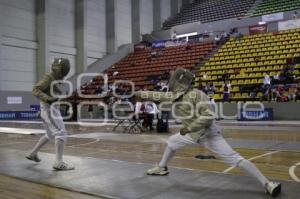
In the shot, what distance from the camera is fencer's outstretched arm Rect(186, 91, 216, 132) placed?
14.8ft

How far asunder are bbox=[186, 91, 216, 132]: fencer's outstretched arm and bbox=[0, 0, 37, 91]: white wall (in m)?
22.7

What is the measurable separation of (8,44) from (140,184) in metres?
22.9

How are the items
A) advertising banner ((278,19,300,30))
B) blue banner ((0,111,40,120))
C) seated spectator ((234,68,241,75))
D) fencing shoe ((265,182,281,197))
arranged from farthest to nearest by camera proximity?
1. advertising banner ((278,19,300,30))
2. blue banner ((0,111,40,120))
3. seated spectator ((234,68,241,75))
4. fencing shoe ((265,182,281,197))

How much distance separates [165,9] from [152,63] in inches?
402

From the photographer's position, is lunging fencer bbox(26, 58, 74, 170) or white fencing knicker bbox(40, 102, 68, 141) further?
white fencing knicker bbox(40, 102, 68, 141)

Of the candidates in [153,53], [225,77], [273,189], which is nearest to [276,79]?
[225,77]

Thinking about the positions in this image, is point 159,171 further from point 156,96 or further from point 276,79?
point 276,79

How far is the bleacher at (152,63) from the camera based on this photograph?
27312 millimetres

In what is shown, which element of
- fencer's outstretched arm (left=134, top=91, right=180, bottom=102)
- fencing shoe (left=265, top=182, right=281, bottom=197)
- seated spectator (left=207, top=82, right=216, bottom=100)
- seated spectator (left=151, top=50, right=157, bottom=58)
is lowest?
fencing shoe (left=265, top=182, right=281, bottom=197)

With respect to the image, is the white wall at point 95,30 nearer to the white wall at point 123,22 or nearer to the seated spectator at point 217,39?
the white wall at point 123,22

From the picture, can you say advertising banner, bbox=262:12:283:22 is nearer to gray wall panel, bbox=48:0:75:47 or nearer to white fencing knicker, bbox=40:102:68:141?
gray wall panel, bbox=48:0:75:47

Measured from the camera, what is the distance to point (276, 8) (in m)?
30.8

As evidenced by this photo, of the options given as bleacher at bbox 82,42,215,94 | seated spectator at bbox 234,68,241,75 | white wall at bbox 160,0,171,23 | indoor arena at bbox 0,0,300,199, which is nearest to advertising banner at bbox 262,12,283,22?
indoor arena at bbox 0,0,300,199

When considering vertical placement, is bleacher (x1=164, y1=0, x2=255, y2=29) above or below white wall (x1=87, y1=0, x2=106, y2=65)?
above
